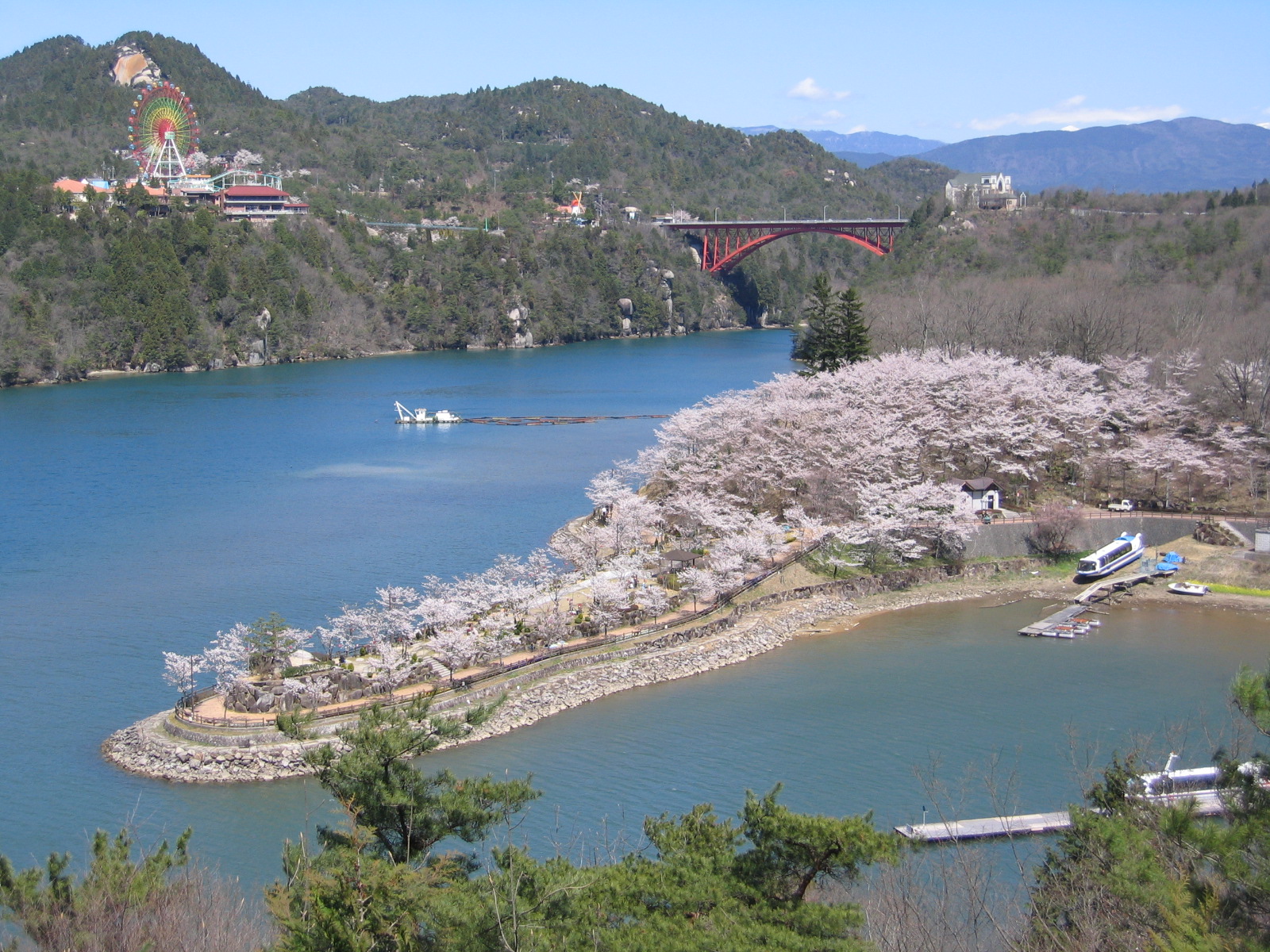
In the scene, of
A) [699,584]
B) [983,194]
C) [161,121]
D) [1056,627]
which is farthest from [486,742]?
[161,121]

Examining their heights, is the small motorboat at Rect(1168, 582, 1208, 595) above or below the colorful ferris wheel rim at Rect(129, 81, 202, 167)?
below

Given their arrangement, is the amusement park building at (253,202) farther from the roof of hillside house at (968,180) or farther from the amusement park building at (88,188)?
the roof of hillside house at (968,180)

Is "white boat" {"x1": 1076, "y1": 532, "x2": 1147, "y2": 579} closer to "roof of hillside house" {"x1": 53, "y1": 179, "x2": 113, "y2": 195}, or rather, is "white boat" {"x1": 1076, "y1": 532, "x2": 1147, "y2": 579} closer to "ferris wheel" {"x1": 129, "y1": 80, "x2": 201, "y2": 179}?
"roof of hillside house" {"x1": 53, "y1": 179, "x2": 113, "y2": 195}

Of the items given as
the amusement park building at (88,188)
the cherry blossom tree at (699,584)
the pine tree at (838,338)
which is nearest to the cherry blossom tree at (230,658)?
the cherry blossom tree at (699,584)

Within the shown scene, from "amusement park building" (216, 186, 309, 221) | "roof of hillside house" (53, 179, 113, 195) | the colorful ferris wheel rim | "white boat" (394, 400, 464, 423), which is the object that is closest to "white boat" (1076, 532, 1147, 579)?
"white boat" (394, 400, 464, 423)

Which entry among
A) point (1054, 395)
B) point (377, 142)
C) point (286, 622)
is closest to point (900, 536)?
point (1054, 395)

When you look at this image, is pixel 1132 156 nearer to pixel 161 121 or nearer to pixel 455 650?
pixel 161 121
